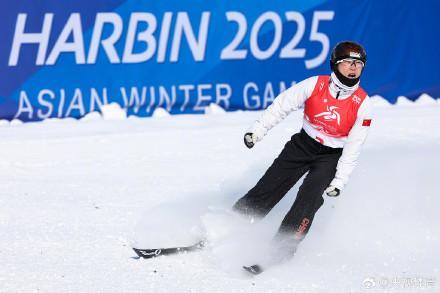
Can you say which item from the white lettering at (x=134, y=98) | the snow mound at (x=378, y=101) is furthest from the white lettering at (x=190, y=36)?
the snow mound at (x=378, y=101)

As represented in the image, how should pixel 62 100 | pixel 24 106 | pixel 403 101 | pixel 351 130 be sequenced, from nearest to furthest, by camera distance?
pixel 351 130, pixel 24 106, pixel 62 100, pixel 403 101

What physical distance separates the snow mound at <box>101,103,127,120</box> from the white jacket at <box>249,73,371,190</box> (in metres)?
3.77

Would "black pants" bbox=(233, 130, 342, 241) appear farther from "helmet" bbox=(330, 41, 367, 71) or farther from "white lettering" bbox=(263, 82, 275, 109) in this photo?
"white lettering" bbox=(263, 82, 275, 109)

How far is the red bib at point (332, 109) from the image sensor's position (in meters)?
4.69

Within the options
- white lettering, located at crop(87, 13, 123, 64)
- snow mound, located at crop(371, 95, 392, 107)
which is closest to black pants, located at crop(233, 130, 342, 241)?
white lettering, located at crop(87, 13, 123, 64)

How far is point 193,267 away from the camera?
4.53m

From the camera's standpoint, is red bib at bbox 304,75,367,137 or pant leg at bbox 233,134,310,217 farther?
pant leg at bbox 233,134,310,217

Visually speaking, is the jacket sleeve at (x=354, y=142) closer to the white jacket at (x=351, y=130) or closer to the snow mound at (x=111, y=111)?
the white jacket at (x=351, y=130)

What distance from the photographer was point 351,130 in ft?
15.4

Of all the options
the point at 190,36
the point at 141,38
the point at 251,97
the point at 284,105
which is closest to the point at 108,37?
the point at 141,38

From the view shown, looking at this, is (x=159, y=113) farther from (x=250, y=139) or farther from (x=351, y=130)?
(x=351, y=130)

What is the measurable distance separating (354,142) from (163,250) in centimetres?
140

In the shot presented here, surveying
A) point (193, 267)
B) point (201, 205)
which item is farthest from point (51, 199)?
point (193, 267)

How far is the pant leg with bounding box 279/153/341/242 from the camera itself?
15.3 feet
